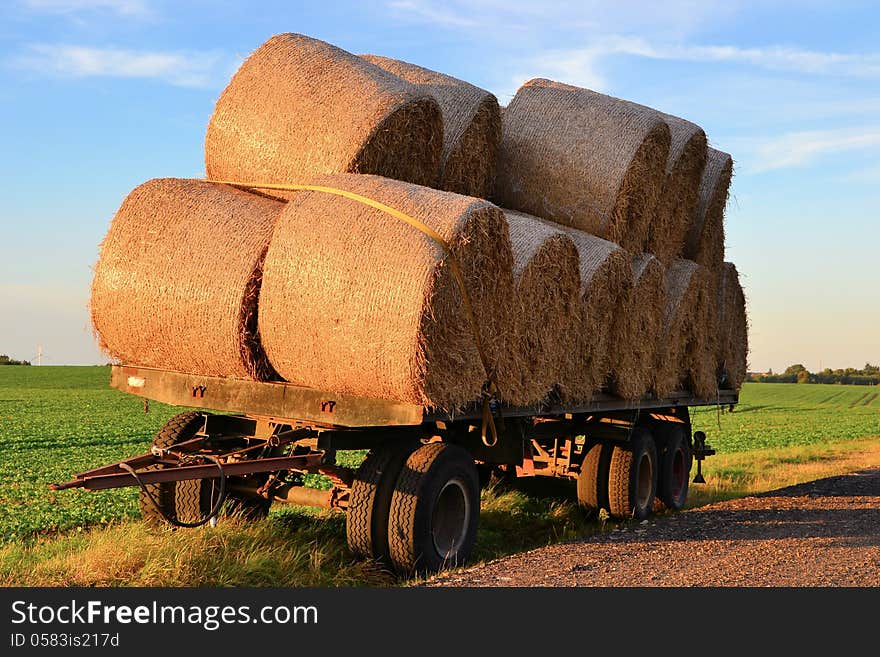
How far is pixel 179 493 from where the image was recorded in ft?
27.2

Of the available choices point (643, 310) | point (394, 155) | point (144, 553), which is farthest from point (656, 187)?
point (144, 553)

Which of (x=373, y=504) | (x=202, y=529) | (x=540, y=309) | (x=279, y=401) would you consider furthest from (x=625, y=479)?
(x=202, y=529)

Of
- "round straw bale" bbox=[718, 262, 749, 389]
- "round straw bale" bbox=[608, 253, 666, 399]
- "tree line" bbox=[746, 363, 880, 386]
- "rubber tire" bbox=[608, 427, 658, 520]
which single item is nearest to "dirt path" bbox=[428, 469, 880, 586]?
"rubber tire" bbox=[608, 427, 658, 520]

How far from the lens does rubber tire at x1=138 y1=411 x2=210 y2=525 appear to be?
813 centimetres

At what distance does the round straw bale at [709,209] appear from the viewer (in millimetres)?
12039

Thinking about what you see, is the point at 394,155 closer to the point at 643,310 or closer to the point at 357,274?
the point at 357,274

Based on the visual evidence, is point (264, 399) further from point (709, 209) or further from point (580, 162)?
point (709, 209)

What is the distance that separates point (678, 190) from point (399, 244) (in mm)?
5922

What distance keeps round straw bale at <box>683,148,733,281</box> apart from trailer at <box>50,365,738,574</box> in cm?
401

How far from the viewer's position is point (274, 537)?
24.9ft

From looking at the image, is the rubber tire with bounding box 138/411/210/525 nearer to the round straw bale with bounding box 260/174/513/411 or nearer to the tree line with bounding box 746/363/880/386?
the round straw bale with bounding box 260/174/513/411

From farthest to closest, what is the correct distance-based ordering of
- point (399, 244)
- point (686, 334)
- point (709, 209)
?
1. point (709, 209)
2. point (686, 334)
3. point (399, 244)

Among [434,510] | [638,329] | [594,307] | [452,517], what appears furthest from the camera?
[638,329]

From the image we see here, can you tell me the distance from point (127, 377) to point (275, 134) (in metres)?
2.51
